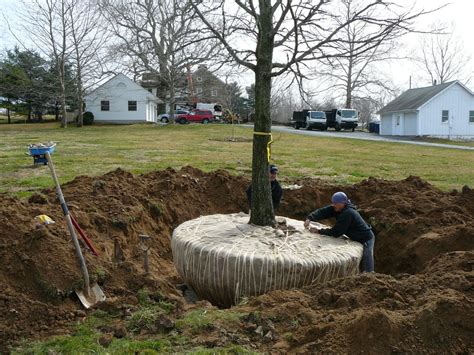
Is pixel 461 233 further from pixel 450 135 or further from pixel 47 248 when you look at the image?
pixel 450 135

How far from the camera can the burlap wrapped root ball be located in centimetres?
491

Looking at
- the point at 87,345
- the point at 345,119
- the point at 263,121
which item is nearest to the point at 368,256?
the point at 263,121

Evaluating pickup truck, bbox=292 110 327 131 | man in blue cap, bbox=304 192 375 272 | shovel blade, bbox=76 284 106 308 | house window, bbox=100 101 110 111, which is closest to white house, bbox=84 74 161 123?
house window, bbox=100 101 110 111

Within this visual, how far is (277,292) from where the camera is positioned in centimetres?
427

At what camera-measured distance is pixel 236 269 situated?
494cm

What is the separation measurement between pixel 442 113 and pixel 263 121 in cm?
3466

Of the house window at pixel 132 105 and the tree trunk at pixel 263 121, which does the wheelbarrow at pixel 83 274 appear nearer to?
the tree trunk at pixel 263 121

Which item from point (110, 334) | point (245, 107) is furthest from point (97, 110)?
point (110, 334)

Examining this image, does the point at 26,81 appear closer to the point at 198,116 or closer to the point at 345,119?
the point at 198,116

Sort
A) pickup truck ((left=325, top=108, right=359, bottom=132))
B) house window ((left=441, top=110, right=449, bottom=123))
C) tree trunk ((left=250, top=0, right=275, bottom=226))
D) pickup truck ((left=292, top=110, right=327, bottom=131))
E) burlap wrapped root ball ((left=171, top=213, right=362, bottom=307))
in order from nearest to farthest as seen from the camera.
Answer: burlap wrapped root ball ((left=171, top=213, right=362, bottom=307)) < tree trunk ((left=250, top=0, right=275, bottom=226)) < house window ((left=441, top=110, right=449, bottom=123)) < pickup truck ((left=292, top=110, right=327, bottom=131)) < pickup truck ((left=325, top=108, right=359, bottom=132))

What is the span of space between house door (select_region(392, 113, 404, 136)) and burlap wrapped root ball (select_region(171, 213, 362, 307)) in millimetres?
35295

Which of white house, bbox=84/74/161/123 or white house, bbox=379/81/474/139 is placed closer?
white house, bbox=379/81/474/139

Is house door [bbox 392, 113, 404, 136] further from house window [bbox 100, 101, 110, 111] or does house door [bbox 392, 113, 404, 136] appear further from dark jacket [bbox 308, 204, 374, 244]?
dark jacket [bbox 308, 204, 374, 244]

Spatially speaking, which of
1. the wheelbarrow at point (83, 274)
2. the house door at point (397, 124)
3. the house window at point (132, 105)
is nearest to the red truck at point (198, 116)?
the house window at point (132, 105)
